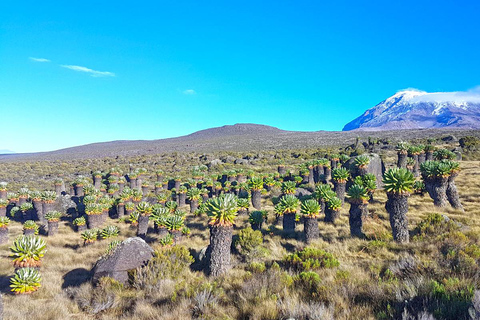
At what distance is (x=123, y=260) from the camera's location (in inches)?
457

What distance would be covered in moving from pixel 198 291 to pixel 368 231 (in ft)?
40.0

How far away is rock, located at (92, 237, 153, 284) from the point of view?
1117cm

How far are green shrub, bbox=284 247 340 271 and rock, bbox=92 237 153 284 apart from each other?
23.0ft

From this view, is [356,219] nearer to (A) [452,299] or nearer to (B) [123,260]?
(A) [452,299]

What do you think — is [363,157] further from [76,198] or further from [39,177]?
[39,177]

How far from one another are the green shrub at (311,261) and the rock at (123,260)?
23.0ft

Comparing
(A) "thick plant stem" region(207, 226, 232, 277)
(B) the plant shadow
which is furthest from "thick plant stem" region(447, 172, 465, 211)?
(B) the plant shadow

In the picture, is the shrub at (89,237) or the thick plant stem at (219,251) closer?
the thick plant stem at (219,251)

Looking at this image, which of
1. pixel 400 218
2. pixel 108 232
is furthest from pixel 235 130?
pixel 400 218

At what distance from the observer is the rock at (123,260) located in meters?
11.2

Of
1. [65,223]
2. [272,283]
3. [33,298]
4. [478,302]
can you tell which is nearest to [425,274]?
[478,302]

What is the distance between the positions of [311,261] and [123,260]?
8529mm

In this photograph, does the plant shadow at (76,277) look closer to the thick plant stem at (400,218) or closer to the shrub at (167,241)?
the shrub at (167,241)

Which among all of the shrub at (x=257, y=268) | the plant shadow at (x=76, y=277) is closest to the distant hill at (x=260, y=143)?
the shrub at (x=257, y=268)
